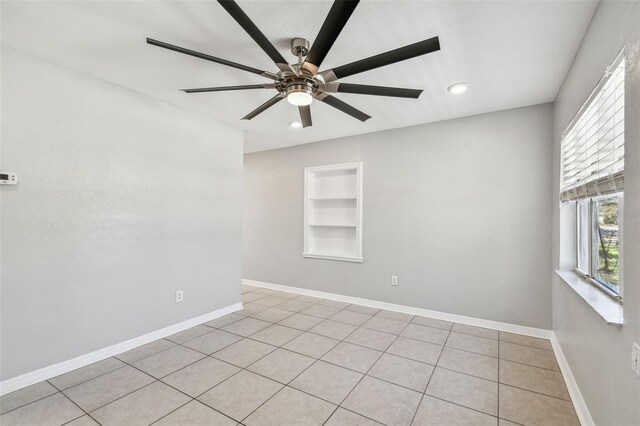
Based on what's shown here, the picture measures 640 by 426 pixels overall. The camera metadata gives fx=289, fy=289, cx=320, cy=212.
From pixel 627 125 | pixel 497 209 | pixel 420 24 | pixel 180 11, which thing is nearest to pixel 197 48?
pixel 180 11

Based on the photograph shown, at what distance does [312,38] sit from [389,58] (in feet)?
2.11

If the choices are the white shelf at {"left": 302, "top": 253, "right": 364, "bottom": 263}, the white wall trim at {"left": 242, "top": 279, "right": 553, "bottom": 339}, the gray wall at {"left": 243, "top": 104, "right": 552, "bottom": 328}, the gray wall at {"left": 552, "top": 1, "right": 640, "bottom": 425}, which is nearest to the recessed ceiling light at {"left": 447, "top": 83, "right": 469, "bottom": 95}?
the gray wall at {"left": 552, "top": 1, "right": 640, "bottom": 425}

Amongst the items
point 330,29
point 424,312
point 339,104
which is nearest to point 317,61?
point 330,29

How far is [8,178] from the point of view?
82.4 inches

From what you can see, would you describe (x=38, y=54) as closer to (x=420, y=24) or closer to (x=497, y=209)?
(x=420, y=24)

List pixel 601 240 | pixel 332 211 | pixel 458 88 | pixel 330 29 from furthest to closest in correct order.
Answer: pixel 332 211 < pixel 458 88 < pixel 601 240 < pixel 330 29

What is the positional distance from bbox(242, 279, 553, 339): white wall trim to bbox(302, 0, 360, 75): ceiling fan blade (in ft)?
10.6

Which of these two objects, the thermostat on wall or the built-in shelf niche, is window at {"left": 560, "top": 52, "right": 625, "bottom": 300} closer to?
the built-in shelf niche

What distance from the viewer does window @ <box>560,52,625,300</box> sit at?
141 centimetres

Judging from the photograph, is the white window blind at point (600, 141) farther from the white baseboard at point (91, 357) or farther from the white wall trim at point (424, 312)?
the white baseboard at point (91, 357)

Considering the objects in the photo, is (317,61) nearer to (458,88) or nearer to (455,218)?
(458,88)

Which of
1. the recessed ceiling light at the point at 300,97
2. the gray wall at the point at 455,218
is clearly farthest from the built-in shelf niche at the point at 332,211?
the recessed ceiling light at the point at 300,97

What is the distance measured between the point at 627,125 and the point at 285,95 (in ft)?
5.80

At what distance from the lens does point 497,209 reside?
3.30 m
